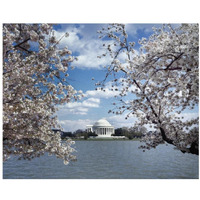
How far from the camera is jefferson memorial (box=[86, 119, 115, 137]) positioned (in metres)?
4.78

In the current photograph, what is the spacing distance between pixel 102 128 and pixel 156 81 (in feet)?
6.65

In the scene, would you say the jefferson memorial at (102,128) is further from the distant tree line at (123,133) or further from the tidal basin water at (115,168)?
the tidal basin water at (115,168)

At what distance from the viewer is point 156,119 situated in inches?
155

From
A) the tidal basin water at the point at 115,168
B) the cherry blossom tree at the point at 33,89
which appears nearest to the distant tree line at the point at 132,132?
the tidal basin water at the point at 115,168

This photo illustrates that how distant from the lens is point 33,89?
3604mm

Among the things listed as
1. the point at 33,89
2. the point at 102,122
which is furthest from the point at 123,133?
the point at 33,89

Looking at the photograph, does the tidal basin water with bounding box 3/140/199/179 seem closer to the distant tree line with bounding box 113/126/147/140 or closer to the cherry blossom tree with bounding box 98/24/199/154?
the distant tree line with bounding box 113/126/147/140

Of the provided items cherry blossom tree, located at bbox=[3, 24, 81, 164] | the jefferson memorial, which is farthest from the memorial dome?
cherry blossom tree, located at bbox=[3, 24, 81, 164]

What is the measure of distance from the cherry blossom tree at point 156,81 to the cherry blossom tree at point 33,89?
79 cm

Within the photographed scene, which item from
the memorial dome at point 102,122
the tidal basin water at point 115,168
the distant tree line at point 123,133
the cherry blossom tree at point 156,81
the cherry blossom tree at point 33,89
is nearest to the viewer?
the cherry blossom tree at point 156,81

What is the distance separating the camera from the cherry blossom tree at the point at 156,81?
2.99m

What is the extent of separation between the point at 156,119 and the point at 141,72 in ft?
3.63

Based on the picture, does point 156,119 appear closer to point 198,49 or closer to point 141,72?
point 141,72

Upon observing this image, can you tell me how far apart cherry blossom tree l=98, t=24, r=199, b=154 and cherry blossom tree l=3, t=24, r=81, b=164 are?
0.79 m
